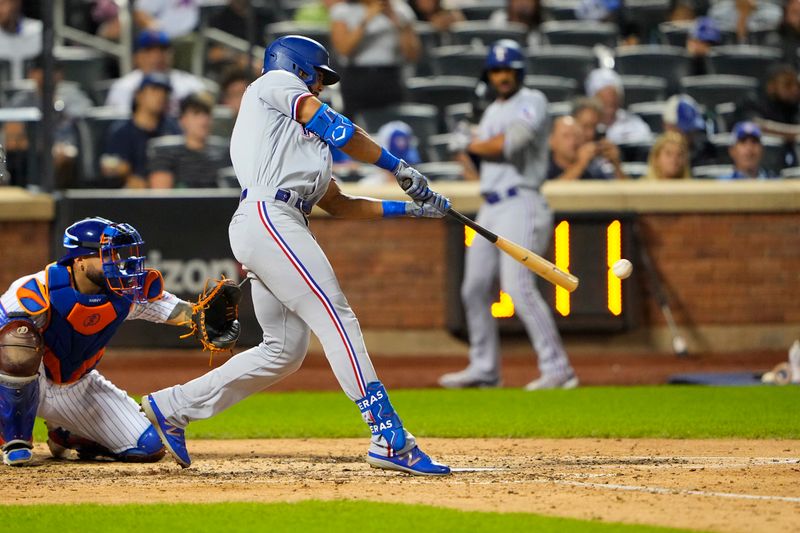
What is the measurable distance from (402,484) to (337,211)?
1365mm

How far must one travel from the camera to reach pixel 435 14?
14.5m

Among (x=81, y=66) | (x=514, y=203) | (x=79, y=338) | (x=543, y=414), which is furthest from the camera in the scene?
(x=81, y=66)

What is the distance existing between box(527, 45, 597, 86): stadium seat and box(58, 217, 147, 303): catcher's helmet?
8.32m

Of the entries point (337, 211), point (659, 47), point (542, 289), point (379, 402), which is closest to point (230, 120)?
point (542, 289)

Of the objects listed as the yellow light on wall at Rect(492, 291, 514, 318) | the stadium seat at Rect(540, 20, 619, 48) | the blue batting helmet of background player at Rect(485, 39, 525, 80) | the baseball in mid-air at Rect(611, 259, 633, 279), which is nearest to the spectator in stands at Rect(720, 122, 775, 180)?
the yellow light on wall at Rect(492, 291, 514, 318)

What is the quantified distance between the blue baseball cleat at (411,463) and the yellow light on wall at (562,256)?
222 inches

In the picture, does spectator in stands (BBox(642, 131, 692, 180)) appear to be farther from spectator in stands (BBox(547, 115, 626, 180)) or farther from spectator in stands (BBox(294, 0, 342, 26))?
spectator in stands (BBox(294, 0, 342, 26))

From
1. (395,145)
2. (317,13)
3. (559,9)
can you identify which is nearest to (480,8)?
(559,9)

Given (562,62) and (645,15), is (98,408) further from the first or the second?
(645,15)

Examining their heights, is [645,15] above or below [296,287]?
above

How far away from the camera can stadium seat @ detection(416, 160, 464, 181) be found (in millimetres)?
12203

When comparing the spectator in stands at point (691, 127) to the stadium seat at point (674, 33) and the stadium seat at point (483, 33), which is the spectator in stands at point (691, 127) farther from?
the stadium seat at point (674, 33)

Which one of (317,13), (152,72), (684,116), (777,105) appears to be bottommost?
(684,116)

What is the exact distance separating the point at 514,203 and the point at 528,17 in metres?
5.47
